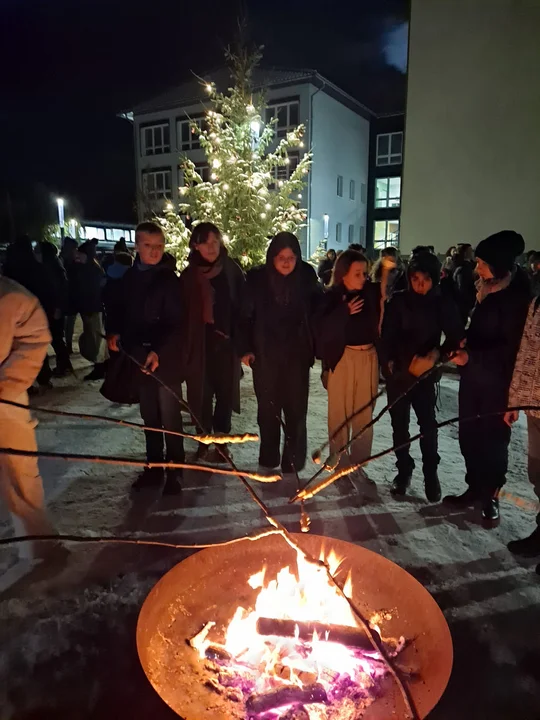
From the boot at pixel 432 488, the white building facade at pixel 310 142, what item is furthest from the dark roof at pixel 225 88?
the boot at pixel 432 488

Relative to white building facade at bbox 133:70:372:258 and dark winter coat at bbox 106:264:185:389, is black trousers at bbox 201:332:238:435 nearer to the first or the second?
dark winter coat at bbox 106:264:185:389

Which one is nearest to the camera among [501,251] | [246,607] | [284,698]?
[284,698]

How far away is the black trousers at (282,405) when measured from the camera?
4387 mm

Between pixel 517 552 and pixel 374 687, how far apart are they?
6.06 ft

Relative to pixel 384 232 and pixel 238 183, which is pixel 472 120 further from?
pixel 384 232

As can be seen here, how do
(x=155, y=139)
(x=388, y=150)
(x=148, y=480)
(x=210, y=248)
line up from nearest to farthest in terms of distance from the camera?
(x=148, y=480), (x=210, y=248), (x=155, y=139), (x=388, y=150)

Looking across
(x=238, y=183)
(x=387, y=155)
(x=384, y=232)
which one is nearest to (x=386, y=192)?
(x=387, y=155)

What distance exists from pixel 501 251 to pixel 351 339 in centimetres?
129

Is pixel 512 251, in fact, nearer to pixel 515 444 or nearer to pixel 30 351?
→ pixel 515 444

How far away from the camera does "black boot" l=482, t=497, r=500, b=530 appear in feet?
12.6

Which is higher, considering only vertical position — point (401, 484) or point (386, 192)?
point (386, 192)

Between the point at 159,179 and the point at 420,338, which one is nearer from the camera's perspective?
the point at 420,338

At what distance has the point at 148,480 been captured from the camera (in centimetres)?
441

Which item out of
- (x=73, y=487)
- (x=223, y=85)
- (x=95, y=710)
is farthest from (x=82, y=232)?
(x=95, y=710)
